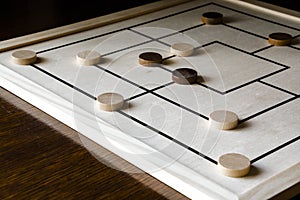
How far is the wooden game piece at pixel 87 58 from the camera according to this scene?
1239mm

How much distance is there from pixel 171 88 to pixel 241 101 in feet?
0.40

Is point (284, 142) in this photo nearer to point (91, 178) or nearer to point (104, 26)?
point (91, 178)

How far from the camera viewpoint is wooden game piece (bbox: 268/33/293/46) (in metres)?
1.33

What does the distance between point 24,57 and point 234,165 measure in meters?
0.50

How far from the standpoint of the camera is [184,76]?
117 cm

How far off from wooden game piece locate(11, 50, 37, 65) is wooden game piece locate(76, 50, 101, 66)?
8 cm

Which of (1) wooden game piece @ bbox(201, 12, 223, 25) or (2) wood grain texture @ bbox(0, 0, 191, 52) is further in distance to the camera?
(1) wooden game piece @ bbox(201, 12, 223, 25)

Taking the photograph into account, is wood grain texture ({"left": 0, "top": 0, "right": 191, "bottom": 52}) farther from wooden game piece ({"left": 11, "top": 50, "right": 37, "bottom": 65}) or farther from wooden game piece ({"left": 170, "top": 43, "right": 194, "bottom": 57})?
wooden game piece ({"left": 170, "top": 43, "right": 194, "bottom": 57})

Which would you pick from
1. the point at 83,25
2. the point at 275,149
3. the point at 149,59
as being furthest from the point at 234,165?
the point at 83,25

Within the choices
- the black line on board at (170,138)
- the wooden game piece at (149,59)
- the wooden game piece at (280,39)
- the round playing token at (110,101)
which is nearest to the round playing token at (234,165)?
the black line on board at (170,138)

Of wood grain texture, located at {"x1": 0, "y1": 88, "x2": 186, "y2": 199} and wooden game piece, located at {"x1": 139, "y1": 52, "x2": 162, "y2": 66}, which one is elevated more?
wooden game piece, located at {"x1": 139, "y1": 52, "x2": 162, "y2": 66}

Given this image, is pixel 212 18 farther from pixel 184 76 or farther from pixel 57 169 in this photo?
pixel 57 169

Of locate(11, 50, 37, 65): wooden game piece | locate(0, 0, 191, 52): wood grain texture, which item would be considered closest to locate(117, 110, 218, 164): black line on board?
locate(11, 50, 37, 65): wooden game piece

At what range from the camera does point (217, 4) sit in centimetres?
157
